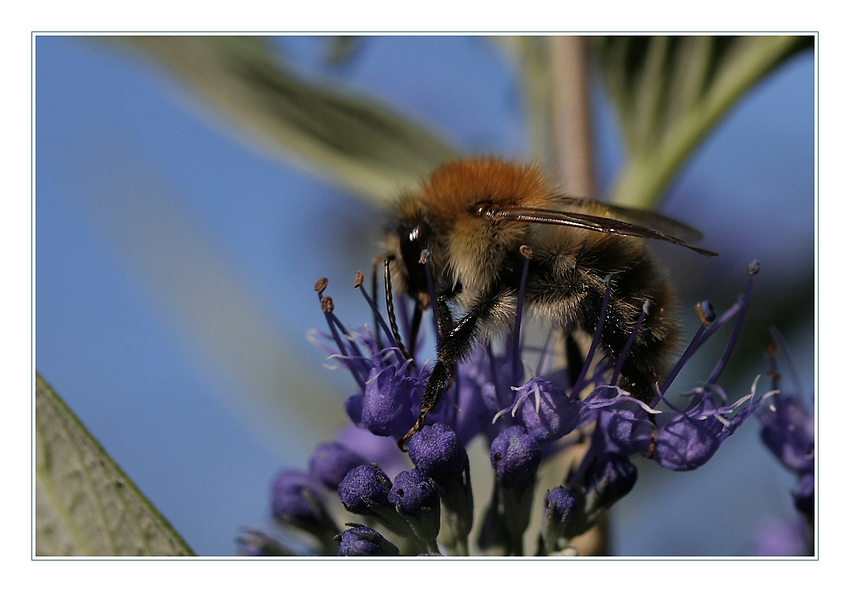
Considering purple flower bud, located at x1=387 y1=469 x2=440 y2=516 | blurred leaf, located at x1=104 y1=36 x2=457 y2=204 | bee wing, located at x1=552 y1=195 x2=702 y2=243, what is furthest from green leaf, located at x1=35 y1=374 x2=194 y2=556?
blurred leaf, located at x1=104 y1=36 x2=457 y2=204

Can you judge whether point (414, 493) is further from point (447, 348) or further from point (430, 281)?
point (430, 281)

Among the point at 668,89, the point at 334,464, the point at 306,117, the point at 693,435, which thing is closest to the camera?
the point at 693,435

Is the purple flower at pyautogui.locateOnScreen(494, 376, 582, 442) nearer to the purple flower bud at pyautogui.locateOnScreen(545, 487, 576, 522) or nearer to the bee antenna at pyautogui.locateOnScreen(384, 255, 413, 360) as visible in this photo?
the purple flower bud at pyautogui.locateOnScreen(545, 487, 576, 522)

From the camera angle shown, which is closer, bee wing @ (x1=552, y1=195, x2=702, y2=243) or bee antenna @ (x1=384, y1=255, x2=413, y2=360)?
bee antenna @ (x1=384, y1=255, x2=413, y2=360)

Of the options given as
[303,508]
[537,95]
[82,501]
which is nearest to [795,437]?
[303,508]
